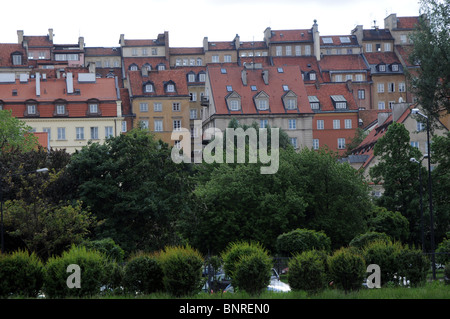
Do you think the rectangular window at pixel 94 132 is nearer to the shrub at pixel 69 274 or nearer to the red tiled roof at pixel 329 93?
the red tiled roof at pixel 329 93


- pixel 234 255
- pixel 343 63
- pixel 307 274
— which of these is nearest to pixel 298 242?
pixel 234 255

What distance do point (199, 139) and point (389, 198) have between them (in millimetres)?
51382

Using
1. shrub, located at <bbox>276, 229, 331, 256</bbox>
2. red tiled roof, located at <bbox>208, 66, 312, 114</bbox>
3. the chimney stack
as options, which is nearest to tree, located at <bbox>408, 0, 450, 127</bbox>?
shrub, located at <bbox>276, 229, 331, 256</bbox>

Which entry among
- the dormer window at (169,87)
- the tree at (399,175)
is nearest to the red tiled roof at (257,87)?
the dormer window at (169,87)

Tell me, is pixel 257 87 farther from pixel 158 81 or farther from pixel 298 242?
pixel 298 242

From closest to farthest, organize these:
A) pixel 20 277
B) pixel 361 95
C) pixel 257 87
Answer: pixel 20 277, pixel 257 87, pixel 361 95

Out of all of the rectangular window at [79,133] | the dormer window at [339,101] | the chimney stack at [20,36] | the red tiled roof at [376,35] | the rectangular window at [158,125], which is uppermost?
the chimney stack at [20,36]

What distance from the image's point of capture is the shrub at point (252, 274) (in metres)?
25.4

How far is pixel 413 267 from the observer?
2680 centimetres

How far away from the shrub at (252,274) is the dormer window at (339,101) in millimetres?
102407

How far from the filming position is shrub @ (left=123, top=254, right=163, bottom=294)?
26.2m

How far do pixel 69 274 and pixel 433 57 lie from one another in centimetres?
3183

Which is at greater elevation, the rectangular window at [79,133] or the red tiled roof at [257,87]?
the red tiled roof at [257,87]
